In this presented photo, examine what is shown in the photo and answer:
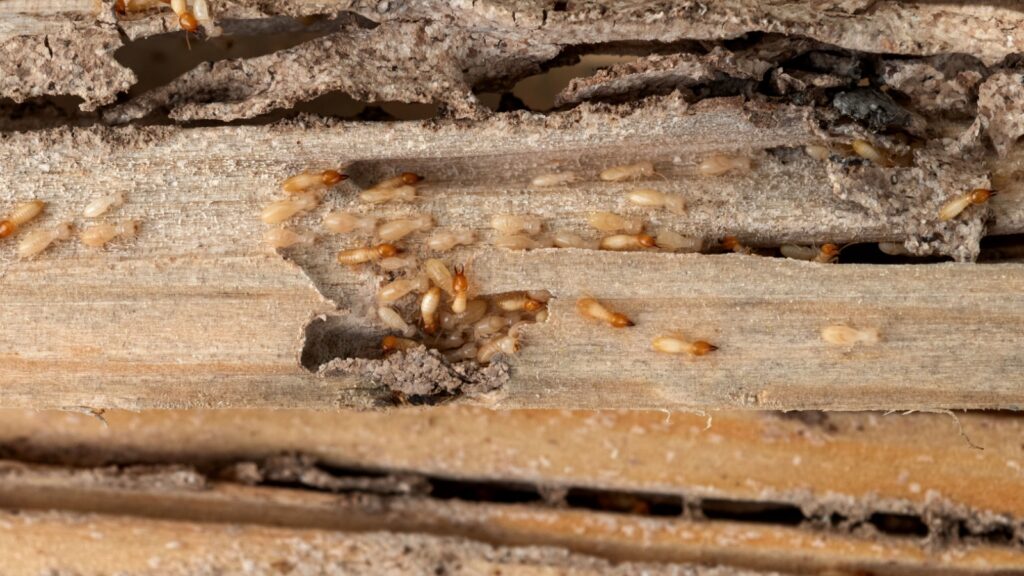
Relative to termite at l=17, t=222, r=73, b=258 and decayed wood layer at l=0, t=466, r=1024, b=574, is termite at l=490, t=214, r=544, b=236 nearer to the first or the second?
decayed wood layer at l=0, t=466, r=1024, b=574

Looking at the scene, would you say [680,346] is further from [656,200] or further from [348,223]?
[348,223]

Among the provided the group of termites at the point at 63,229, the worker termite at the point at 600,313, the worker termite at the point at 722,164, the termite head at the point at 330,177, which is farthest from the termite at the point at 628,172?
the group of termites at the point at 63,229

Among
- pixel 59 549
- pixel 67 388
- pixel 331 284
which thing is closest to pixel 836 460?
pixel 331 284

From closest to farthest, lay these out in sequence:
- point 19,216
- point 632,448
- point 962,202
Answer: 1. point 962,202
2. point 19,216
3. point 632,448

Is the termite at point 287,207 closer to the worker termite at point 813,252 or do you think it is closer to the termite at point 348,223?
the termite at point 348,223

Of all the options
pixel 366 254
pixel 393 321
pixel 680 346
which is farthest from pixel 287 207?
pixel 680 346

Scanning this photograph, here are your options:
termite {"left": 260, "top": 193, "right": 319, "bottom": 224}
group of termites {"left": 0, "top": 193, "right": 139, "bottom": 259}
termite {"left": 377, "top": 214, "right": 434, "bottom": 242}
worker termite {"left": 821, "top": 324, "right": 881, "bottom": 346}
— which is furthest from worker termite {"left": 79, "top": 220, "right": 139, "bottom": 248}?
worker termite {"left": 821, "top": 324, "right": 881, "bottom": 346}
